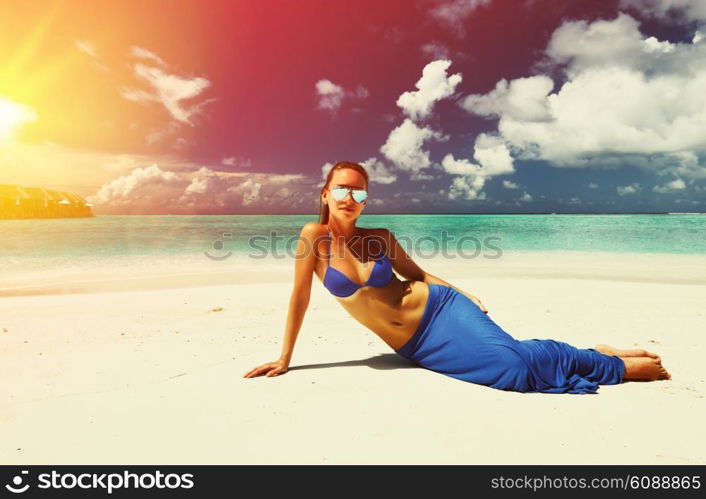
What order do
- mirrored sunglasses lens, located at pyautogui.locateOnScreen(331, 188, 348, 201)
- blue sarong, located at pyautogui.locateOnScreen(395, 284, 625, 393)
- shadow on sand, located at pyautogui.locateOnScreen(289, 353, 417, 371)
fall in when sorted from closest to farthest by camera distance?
blue sarong, located at pyautogui.locateOnScreen(395, 284, 625, 393) → mirrored sunglasses lens, located at pyautogui.locateOnScreen(331, 188, 348, 201) → shadow on sand, located at pyautogui.locateOnScreen(289, 353, 417, 371)

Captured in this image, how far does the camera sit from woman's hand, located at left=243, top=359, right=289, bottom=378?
13.5 ft

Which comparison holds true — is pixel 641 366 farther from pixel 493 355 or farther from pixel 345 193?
pixel 345 193

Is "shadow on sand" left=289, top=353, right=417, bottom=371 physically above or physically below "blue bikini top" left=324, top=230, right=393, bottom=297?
below

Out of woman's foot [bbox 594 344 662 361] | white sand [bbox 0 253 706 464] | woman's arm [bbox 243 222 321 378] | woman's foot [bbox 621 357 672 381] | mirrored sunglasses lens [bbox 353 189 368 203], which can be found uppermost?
mirrored sunglasses lens [bbox 353 189 368 203]

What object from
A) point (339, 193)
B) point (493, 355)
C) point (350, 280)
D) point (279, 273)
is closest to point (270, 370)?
point (350, 280)

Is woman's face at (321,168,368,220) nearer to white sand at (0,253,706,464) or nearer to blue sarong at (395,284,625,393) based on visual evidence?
blue sarong at (395,284,625,393)

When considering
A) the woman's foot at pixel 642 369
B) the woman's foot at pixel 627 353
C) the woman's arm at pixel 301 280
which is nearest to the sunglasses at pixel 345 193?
the woman's arm at pixel 301 280

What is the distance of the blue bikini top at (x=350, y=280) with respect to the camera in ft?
12.2

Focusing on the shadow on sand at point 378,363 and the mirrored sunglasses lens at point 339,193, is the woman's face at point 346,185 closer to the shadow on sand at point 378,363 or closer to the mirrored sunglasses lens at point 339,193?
the mirrored sunglasses lens at point 339,193

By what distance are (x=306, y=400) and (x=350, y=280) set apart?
106cm

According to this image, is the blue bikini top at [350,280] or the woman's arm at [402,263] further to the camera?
the woman's arm at [402,263]

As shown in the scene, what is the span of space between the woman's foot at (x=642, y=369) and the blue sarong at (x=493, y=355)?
97 mm

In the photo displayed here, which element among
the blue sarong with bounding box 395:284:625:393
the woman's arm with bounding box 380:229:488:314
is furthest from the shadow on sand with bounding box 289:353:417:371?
the woman's arm with bounding box 380:229:488:314

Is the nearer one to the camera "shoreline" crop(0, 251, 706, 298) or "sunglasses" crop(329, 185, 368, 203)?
"sunglasses" crop(329, 185, 368, 203)
